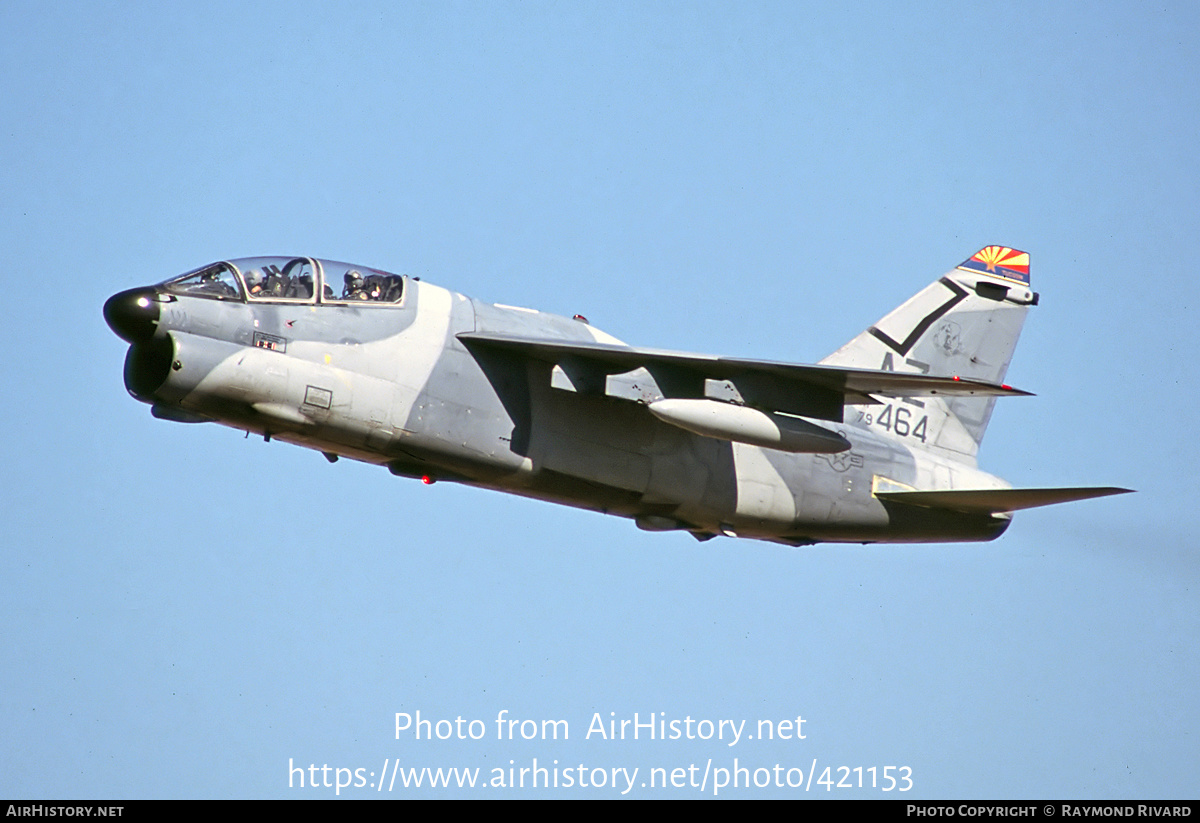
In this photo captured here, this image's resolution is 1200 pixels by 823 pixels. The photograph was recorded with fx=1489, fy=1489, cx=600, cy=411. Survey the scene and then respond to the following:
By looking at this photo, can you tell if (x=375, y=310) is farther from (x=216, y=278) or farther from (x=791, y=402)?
(x=791, y=402)

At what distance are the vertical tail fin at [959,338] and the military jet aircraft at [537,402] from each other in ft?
5.02

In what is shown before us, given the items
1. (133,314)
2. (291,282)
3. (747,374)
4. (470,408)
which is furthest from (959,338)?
(133,314)

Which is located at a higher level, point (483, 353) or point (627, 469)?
point (483, 353)

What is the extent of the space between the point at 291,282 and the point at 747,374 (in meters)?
5.27

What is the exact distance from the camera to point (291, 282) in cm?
1622

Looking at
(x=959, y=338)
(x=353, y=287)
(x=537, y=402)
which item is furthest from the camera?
(x=959, y=338)

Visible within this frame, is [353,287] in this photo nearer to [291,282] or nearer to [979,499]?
[291,282]

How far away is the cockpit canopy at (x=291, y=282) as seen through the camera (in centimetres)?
1585

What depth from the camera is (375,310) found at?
1650cm

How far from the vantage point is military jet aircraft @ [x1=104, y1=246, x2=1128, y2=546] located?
51.7ft

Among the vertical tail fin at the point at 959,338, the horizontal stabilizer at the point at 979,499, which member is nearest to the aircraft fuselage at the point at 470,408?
the horizontal stabilizer at the point at 979,499

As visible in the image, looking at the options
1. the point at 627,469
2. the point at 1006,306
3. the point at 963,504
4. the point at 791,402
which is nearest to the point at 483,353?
the point at 627,469

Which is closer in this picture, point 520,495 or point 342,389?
point 342,389

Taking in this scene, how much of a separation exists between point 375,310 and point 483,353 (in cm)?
134
